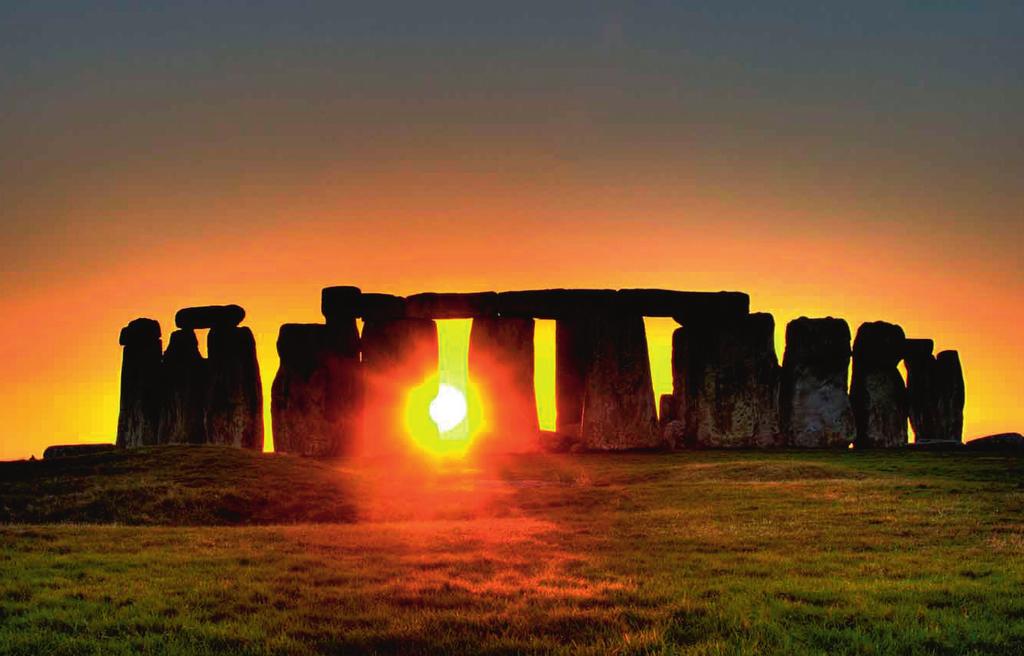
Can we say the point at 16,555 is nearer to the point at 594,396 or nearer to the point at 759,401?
the point at 594,396

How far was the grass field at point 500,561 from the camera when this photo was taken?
9.80 m

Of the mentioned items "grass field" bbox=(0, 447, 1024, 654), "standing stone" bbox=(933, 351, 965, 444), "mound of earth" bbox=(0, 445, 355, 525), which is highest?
"standing stone" bbox=(933, 351, 965, 444)

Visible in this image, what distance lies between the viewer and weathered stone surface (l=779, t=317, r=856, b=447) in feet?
123

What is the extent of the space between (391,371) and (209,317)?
293 inches

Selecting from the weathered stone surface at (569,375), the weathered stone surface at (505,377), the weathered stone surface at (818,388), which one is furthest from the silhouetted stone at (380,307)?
the weathered stone surface at (818,388)

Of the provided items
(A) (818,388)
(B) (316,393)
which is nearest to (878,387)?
(A) (818,388)

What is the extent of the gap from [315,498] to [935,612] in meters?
15.1

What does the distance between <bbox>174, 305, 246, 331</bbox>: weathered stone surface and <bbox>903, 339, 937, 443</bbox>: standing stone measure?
27.2 meters

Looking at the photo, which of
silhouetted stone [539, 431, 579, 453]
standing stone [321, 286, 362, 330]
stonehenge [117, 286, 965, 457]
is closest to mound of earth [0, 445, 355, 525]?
stonehenge [117, 286, 965, 457]

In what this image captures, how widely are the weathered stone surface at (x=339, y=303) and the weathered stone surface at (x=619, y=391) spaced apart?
9079 mm

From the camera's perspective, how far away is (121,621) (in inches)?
412

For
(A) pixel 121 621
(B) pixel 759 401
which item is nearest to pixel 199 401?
(B) pixel 759 401

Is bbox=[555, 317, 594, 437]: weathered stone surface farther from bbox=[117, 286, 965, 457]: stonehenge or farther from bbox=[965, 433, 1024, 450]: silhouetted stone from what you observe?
bbox=[965, 433, 1024, 450]: silhouetted stone

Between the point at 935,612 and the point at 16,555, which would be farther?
the point at 16,555
